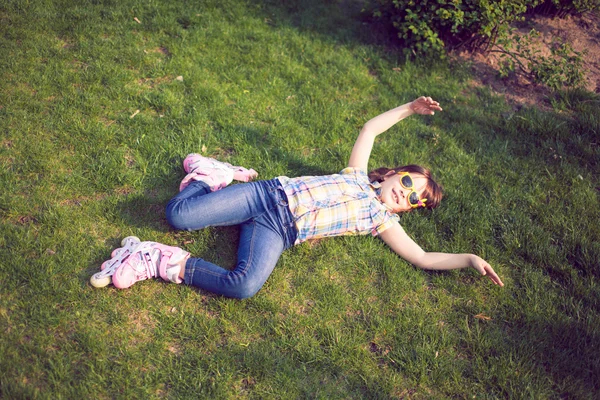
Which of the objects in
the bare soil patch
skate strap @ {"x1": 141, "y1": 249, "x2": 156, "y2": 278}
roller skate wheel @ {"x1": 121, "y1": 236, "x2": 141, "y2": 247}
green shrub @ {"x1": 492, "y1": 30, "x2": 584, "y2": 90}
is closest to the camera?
skate strap @ {"x1": 141, "y1": 249, "x2": 156, "y2": 278}

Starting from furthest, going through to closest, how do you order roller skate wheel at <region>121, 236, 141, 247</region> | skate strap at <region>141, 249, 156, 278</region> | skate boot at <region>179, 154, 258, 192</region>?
skate boot at <region>179, 154, 258, 192</region>, roller skate wheel at <region>121, 236, 141, 247</region>, skate strap at <region>141, 249, 156, 278</region>

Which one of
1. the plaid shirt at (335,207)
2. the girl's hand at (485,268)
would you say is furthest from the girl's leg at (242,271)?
the girl's hand at (485,268)

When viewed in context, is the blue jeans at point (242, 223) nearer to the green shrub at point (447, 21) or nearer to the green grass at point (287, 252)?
the green grass at point (287, 252)

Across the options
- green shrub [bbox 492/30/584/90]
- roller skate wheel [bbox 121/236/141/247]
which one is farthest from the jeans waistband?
green shrub [bbox 492/30/584/90]

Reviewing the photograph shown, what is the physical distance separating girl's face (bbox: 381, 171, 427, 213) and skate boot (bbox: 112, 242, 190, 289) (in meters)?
1.67

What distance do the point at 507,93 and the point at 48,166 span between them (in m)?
5.06

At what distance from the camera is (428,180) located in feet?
13.2

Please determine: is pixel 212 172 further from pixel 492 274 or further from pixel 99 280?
pixel 492 274

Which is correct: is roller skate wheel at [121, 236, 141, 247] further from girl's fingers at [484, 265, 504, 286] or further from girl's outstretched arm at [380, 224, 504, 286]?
girl's fingers at [484, 265, 504, 286]

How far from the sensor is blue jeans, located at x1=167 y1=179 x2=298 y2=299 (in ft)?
10.7

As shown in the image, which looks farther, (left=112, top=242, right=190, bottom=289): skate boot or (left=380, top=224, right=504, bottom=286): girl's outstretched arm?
A: (left=380, top=224, right=504, bottom=286): girl's outstretched arm

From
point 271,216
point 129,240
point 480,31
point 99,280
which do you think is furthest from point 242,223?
point 480,31

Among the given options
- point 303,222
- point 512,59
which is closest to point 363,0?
point 512,59

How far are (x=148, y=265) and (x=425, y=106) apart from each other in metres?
2.67
